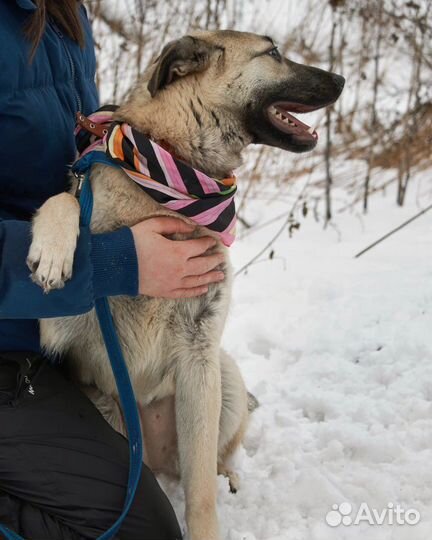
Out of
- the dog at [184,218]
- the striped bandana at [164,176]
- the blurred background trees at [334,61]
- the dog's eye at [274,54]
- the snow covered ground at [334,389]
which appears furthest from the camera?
the blurred background trees at [334,61]

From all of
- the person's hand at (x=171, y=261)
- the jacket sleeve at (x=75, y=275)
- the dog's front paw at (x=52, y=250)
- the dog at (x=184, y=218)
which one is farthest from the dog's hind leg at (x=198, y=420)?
the dog's front paw at (x=52, y=250)

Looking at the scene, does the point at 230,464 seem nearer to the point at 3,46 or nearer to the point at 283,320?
the point at 283,320

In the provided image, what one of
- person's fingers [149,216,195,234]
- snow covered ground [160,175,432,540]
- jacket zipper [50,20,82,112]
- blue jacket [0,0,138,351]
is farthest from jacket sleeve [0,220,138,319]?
snow covered ground [160,175,432,540]

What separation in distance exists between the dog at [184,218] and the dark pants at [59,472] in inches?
5.6

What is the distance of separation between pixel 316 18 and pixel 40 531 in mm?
5300

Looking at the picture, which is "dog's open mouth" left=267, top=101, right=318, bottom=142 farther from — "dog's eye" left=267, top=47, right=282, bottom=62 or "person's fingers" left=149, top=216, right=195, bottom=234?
"person's fingers" left=149, top=216, right=195, bottom=234

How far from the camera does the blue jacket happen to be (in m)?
1.70

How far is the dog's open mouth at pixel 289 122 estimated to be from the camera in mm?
2086

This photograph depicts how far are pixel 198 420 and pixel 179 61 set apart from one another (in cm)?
117

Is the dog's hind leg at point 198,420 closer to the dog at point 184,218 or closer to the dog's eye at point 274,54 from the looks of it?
the dog at point 184,218

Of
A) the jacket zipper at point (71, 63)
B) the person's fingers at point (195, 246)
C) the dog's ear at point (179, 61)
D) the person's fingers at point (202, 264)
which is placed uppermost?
the dog's ear at point (179, 61)

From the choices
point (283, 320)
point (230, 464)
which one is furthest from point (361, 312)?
point (230, 464)

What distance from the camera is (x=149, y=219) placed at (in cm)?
188

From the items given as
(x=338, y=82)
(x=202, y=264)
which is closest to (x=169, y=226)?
(x=202, y=264)
